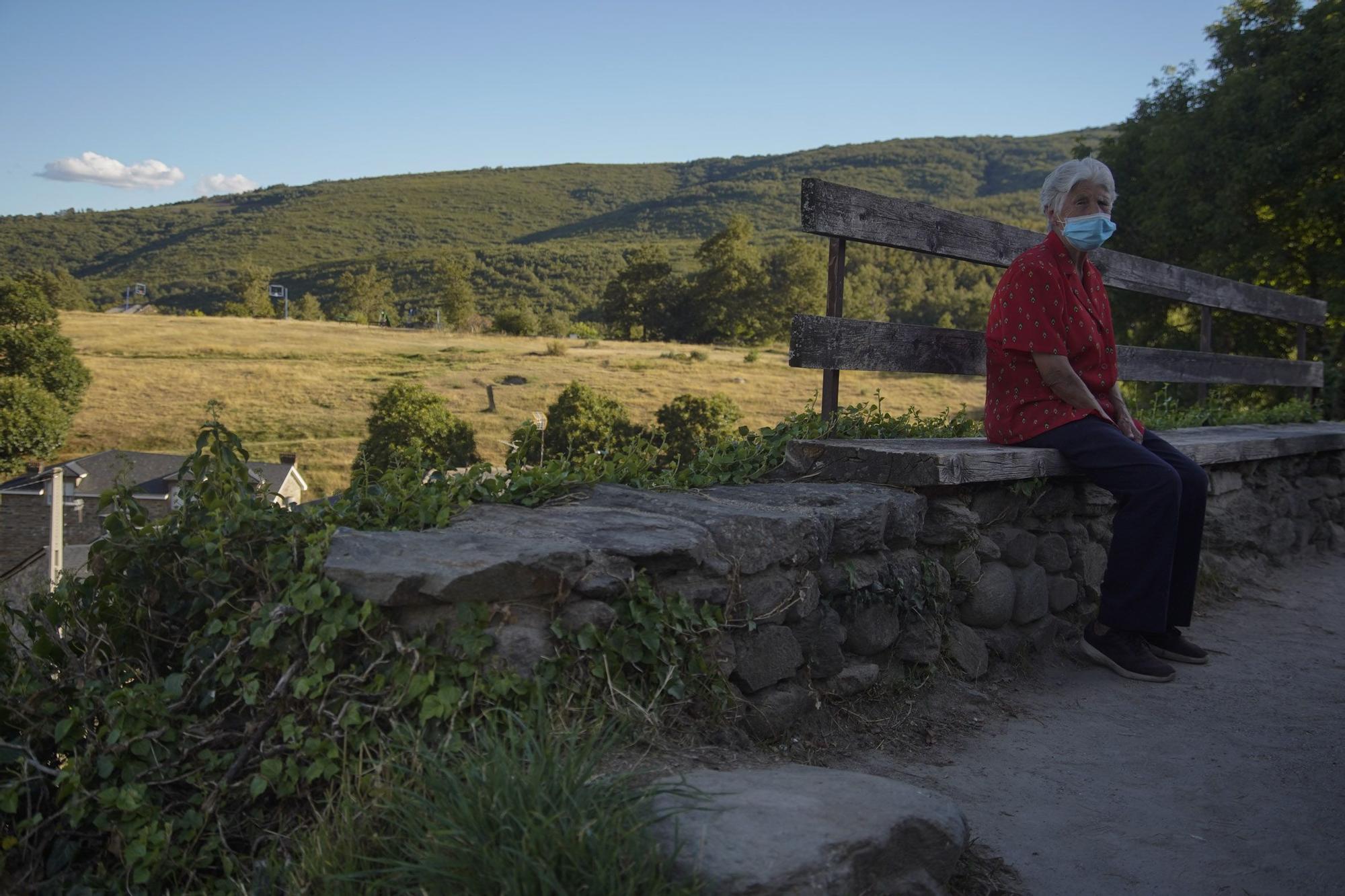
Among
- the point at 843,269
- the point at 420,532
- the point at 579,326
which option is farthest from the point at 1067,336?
the point at 579,326

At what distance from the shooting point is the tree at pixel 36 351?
1817 inches

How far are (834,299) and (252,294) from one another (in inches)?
3845

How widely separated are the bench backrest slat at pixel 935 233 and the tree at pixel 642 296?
68.2m

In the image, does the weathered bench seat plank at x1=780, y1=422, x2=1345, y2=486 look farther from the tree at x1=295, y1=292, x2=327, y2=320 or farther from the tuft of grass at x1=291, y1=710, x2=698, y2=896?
the tree at x1=295, y1=292, x2=327, y2=320

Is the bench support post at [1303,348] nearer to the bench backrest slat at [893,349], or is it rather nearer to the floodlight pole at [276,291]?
the bench backrest slat at [893,349]

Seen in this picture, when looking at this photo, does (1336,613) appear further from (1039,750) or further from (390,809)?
(390,809)

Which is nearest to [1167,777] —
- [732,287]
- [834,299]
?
[834,299]

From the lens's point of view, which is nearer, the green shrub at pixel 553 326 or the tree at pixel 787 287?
the tree at pixel 787 287

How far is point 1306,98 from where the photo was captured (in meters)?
17.6

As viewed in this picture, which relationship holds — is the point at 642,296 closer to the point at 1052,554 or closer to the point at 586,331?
the point at 586,331

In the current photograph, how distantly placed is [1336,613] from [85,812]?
4950mm

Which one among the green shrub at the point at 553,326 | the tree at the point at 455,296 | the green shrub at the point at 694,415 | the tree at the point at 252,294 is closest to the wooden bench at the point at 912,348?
the green shrub at the point at 694,415

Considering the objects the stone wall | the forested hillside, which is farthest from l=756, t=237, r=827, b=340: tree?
the stone wall

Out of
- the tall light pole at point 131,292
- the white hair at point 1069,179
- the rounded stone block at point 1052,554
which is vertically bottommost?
the rounded stone block at point 1052,554
